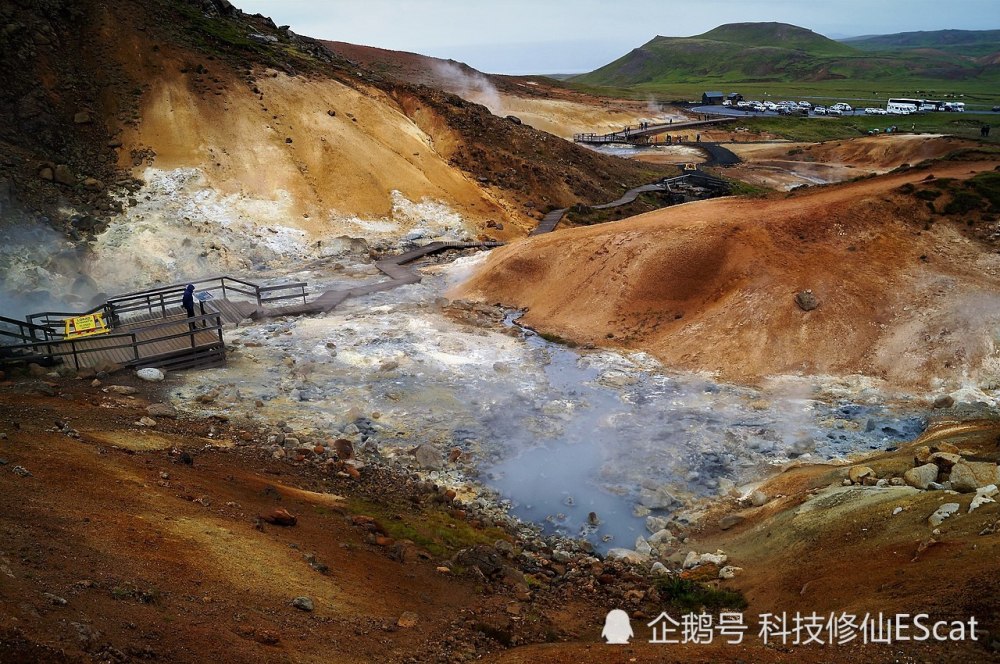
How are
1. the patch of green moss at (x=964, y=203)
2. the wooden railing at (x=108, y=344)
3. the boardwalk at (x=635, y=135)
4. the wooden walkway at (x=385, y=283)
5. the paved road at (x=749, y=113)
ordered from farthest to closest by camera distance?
the paved road at (x=749, y=113) → the boardwalk at (x=635, y=135) → the wooden walkway at (x=385, y=283) → the patch of green moss at (x=964, y=203) → the wooden railing at (x=108, y=344)

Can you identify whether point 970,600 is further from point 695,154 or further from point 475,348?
point 695,154

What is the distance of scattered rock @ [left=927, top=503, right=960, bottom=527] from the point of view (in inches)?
400

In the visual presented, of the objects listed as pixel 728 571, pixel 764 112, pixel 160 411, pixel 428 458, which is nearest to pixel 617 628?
pixel 728 571

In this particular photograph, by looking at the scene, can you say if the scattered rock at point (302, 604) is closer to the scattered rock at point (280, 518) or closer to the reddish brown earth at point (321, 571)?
the reddish brown earth at point (321, 571)

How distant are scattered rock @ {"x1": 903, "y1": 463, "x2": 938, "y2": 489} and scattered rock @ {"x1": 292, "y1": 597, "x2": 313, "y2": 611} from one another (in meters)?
10.2

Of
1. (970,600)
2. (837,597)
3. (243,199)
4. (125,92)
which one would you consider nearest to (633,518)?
(837,597)

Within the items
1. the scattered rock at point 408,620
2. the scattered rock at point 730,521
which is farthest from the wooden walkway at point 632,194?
the scattered rock at point 408,620

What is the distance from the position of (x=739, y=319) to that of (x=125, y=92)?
30.6 metres

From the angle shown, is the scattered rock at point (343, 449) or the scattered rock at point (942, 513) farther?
the scattered rock at point (343, 449)

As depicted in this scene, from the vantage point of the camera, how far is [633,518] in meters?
14.5

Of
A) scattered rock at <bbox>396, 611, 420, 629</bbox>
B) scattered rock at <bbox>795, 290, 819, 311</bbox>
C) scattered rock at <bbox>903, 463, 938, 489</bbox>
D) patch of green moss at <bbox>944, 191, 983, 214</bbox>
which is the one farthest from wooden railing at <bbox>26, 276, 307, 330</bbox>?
patch of green moss at <bbox>944, 191, 983, 214</bbox>

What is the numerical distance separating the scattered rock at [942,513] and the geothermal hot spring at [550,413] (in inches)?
201

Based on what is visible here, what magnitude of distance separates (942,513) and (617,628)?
16.4 ft

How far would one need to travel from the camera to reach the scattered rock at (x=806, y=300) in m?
21.1
